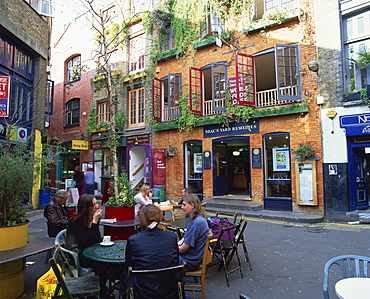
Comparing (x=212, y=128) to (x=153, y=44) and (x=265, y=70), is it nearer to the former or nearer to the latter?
(x=265, y=70)

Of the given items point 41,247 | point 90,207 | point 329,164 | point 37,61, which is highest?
point 37,61

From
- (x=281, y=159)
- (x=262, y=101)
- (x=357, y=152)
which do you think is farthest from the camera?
(x=262, y=101)

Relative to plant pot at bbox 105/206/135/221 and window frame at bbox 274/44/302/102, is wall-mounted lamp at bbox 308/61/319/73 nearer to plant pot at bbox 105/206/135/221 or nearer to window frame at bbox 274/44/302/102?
window frame at bbox 274/44/302/102

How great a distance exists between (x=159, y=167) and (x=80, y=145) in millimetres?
6881

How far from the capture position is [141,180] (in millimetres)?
17984

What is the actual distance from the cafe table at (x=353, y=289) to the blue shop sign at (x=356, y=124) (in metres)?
8.43

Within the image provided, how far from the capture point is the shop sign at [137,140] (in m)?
17.0

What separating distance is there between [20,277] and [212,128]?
1084 cm

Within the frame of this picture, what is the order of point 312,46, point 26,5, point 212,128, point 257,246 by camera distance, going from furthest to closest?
point 212,128 < point 26,5 < point 312,46 < point 257,246

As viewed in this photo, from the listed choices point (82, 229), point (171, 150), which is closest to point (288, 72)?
point (171, 150)

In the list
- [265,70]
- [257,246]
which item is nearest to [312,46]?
[265,70]

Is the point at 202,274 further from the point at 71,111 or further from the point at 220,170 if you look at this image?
the point at 71,111

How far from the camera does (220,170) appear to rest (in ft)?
46.7

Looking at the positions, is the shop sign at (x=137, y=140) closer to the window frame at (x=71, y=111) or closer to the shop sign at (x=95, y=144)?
the shop sign at (x=95, y=144)
